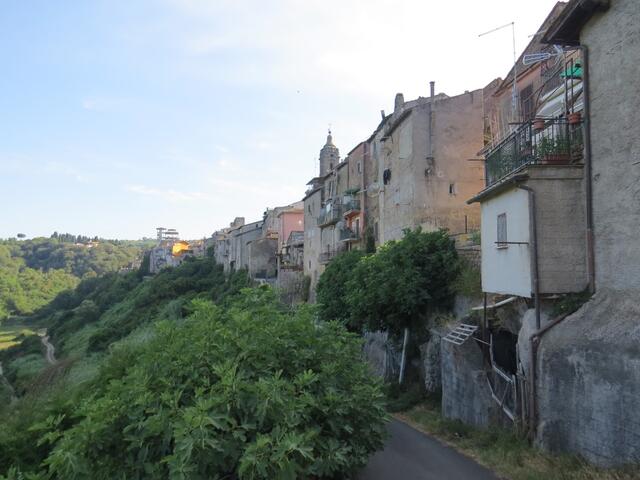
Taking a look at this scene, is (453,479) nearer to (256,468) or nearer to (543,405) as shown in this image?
(543,405)

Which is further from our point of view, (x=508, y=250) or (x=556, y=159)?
(x=508, y=250)

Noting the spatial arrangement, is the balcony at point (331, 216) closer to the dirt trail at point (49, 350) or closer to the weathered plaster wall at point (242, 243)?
the weathered plaster wall at point (242, 243)

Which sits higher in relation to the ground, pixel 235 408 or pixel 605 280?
pixel 605 280

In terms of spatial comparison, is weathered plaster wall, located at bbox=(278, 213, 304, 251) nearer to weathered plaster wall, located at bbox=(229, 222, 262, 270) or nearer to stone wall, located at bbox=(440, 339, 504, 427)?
weathered plaster wall, located at bbox=(229, 222, 262, 270)

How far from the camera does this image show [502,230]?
11688mm

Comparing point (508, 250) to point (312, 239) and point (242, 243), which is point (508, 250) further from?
point (242, 243)

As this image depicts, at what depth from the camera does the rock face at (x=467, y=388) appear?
12.5 metres

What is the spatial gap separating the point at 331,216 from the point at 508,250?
26075mm

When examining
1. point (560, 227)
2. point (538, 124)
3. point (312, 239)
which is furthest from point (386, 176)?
point (560, 227)

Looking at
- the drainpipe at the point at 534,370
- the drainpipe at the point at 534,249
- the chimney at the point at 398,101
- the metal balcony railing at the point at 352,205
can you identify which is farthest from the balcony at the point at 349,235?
the drainpipe at the point at 534,370

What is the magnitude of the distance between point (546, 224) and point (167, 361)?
312 inches

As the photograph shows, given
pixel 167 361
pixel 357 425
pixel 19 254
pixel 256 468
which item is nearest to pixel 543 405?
pixel 357 425

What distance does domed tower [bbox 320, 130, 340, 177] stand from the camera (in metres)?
51.6

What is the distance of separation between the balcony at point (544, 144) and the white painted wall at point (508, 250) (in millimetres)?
732
